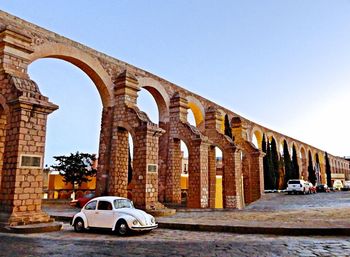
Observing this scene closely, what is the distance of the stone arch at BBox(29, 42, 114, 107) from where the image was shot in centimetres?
1307

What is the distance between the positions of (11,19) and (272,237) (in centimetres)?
1204

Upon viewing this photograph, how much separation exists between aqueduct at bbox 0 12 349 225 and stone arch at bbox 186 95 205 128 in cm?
7

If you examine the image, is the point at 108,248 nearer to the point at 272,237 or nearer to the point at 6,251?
the point at 6,251

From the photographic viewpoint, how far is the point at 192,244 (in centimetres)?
708

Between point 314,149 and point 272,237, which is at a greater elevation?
point 314,149

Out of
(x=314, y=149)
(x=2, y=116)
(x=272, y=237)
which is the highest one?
(x=314, y=149)

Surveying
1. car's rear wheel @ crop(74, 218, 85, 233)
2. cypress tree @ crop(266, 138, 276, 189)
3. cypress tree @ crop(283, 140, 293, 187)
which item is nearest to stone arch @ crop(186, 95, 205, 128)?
cypress tree @ crop(266, 138, 276, 189)

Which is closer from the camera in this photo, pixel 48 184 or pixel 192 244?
pixel 192 244

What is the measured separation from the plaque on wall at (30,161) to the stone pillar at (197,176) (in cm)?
961

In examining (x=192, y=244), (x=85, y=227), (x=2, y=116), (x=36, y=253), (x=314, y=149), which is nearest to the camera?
(x=36, y=253)

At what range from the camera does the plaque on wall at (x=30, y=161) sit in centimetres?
926

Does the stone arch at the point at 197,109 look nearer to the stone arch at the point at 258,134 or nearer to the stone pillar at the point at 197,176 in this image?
the stone pillar at the point at 197,176

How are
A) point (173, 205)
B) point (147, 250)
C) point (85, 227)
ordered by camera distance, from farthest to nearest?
point (173, 205), point (85, 227), point (147, 250)

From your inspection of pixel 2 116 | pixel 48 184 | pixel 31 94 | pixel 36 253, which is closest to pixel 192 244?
pixel 36 253
